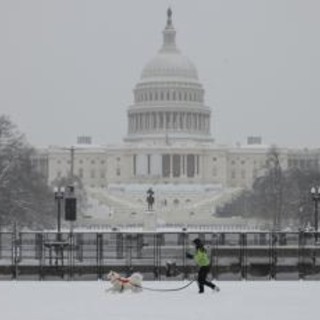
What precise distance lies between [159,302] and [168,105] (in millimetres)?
150085

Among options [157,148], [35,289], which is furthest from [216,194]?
[35,289]

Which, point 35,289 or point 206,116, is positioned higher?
point 206,116

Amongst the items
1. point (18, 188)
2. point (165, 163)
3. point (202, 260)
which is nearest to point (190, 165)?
point (165, 163)

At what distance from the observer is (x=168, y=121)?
175875 mm

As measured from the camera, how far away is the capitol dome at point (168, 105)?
17462 cm

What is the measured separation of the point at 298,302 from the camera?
2405 cm

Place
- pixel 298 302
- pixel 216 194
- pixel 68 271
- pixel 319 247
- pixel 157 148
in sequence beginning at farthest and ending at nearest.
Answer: pixel 157 148 → pixel 216 194 → pixel 319 247 → pixel 68 271 → pixel 298 302

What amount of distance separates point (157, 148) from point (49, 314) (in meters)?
144

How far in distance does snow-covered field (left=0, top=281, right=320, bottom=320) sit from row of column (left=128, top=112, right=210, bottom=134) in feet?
481

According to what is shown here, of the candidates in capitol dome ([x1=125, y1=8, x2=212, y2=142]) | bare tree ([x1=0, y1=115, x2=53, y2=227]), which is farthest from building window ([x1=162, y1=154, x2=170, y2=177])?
bare tree ([x1=0, y1=115, x2=53, y2=227])

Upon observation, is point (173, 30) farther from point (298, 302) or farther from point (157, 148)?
point (298, 302)

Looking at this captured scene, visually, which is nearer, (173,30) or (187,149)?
(187,149)

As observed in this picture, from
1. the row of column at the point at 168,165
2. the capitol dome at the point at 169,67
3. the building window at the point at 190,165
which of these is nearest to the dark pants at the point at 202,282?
the row of column at the point at 168,165

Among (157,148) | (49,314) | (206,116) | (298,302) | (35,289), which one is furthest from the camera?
(206,116)
